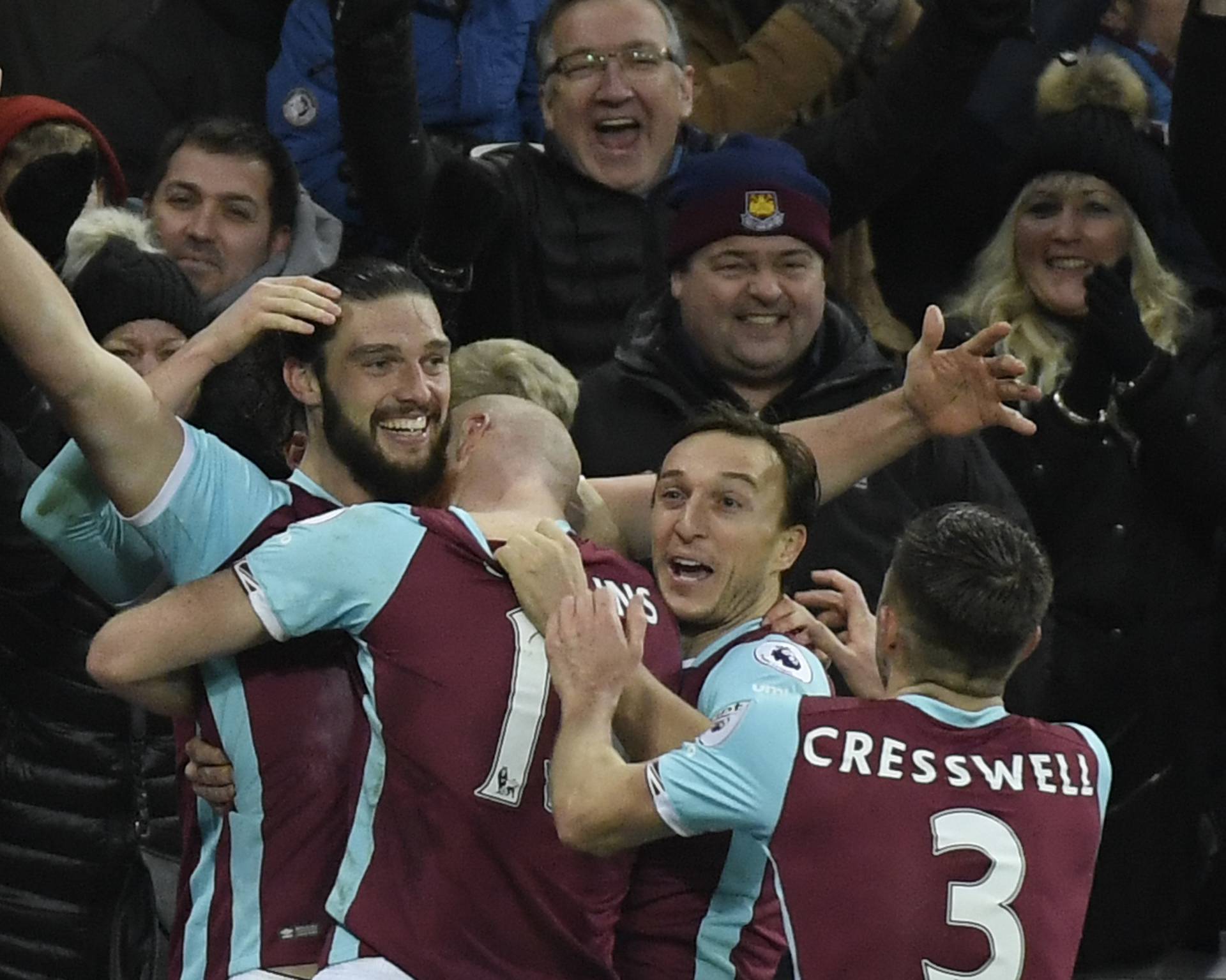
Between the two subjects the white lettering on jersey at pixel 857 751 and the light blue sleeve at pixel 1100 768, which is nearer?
the white lettering on jersey at pixel 857 751

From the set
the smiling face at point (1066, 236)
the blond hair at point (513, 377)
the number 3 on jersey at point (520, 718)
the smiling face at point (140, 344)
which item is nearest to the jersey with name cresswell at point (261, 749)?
the number 3 on jersey at point (520, 718)

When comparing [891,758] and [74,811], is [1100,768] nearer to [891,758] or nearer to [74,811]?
[891,758]

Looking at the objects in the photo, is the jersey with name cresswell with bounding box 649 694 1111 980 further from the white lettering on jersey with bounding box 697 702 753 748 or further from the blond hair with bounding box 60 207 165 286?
the blond hair with bounding box 60 207 165 286

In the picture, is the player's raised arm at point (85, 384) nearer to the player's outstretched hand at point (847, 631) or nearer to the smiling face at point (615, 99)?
the player's outstretched hand at point (847, 631)

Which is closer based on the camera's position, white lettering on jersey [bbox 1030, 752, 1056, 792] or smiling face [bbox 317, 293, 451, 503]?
white lettering on jersey [bbox 1030, 752, 1056, 792]

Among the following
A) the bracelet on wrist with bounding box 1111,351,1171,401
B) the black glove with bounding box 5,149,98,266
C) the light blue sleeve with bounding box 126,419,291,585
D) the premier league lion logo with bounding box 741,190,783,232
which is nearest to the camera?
the light blue sleeve with bounding box 126,419,291,585

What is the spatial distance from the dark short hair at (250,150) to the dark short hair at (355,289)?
159cm

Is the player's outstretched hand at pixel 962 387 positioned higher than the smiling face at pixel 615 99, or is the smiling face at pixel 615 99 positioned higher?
the smiling face at pixel 615 99

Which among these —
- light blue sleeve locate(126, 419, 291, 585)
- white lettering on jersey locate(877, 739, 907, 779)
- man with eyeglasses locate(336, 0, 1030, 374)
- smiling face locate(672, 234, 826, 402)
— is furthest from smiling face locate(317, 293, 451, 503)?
man with eyeglasses locate(336, 0, 1030, 374)

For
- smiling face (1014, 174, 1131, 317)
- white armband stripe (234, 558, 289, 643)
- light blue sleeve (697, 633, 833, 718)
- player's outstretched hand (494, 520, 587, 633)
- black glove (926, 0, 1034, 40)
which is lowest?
light blue sleeve (697, 633, 833, 718)

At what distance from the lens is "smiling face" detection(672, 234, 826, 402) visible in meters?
5.48

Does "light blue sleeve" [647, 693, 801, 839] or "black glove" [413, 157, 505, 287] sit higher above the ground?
"black glove" [413, 157, 505, 287]

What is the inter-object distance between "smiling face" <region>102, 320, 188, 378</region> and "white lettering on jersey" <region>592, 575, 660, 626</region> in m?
1.49

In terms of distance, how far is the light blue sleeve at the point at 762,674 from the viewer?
407cm
